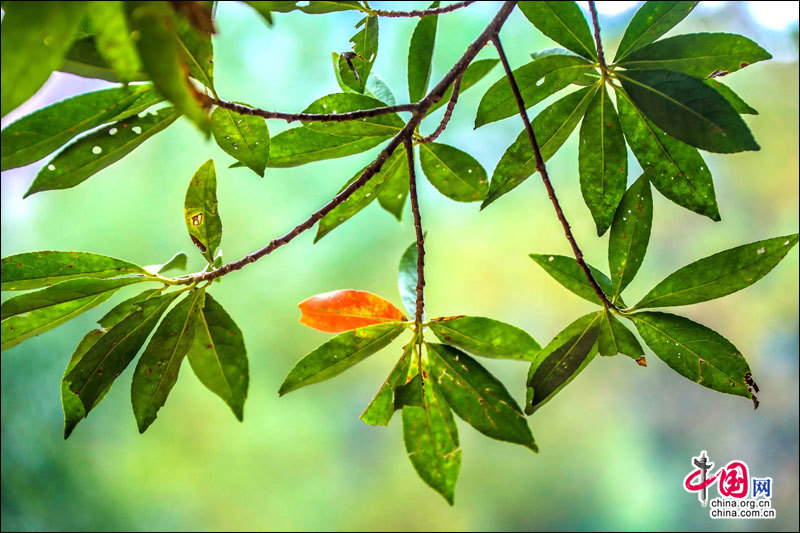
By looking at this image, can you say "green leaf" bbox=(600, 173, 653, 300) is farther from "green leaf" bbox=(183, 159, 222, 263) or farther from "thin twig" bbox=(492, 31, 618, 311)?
"green leaf" bbox=(183, 159, 222, 263)

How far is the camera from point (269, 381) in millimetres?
3133

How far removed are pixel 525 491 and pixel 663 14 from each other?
2877 mm

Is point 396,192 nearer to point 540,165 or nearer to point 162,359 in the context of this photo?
point 540,165

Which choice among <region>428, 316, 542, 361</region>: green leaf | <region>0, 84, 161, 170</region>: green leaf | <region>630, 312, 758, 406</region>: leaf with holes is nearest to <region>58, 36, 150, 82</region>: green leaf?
<region>0, 84, 161, 170</region>: green leaf

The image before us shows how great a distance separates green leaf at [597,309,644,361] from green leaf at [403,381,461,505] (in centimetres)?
21

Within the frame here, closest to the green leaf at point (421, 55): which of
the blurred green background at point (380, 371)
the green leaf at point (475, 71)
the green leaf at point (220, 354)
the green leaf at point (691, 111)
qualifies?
the green leaf at point (475, 71)

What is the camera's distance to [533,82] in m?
0.68

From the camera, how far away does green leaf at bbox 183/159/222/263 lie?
696mm

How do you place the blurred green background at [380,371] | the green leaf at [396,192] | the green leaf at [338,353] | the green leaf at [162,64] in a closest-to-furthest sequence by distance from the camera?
the green leaf at [162,64]
the green leaf at [338,353]
the green leaf at [396,192]
the blurred green background at [380,371]

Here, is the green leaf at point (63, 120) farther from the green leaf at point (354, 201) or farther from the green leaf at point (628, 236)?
the green leaf at point (628, 236)

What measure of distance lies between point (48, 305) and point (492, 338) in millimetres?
500

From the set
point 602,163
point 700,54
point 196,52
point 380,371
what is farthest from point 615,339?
point 380,371

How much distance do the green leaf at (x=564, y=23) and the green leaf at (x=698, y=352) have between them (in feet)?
1.01

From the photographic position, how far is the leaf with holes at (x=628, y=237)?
27.8 inches
